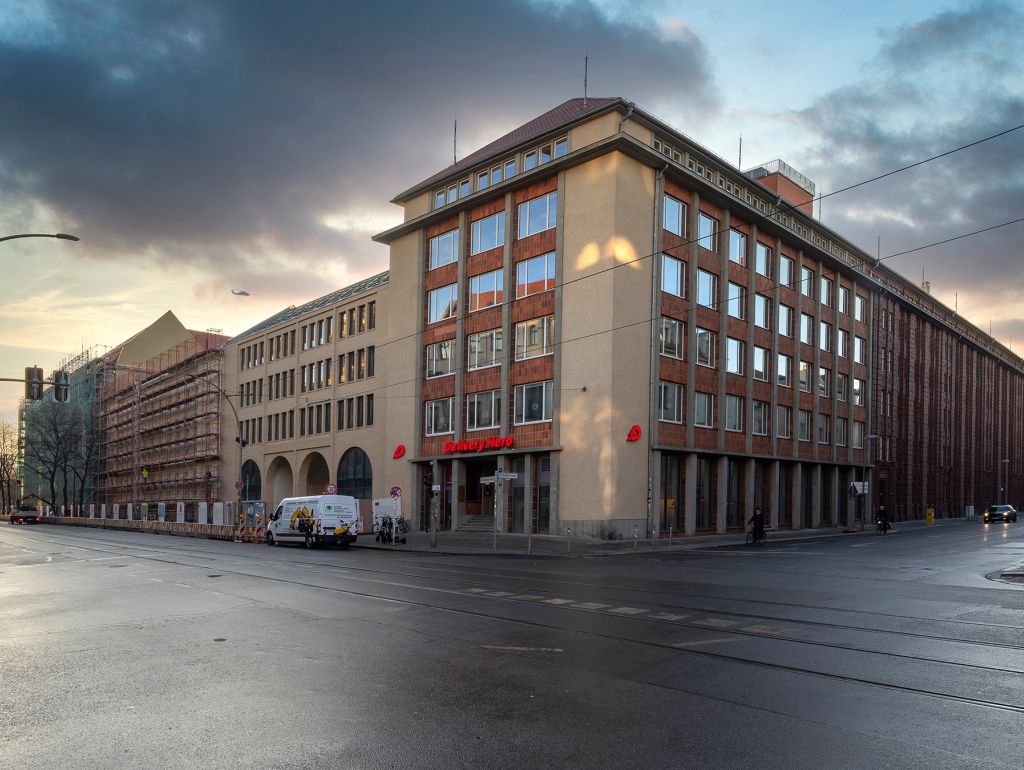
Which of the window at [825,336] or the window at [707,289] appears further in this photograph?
the window at [825,336]

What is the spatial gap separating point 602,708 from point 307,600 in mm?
8788

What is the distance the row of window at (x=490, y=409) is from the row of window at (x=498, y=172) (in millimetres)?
10700

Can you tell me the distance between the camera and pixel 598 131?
38.2 meters

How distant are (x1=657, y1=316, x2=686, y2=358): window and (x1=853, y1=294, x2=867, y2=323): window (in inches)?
928

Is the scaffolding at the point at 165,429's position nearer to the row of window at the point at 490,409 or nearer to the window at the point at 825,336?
the row of window at the point at 490,409

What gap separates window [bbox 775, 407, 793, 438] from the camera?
4928cm

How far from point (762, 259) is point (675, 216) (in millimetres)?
9537

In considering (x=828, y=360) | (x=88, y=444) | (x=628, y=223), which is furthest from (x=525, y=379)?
(x=88, y=444)

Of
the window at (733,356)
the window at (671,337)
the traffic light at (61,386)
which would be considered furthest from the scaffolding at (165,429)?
the window at (733,356)

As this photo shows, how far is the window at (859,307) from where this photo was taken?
58969 millimetres

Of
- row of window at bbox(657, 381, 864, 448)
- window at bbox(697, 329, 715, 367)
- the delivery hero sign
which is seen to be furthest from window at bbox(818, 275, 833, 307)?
the delivery hero sign

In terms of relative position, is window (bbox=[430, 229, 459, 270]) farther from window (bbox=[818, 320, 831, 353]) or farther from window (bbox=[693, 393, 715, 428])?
window (bbox=[818, 320, 831, 353])

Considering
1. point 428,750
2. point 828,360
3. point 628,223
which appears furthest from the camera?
point 828,360

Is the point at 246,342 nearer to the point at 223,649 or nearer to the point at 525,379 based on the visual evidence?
the point at 525,379
